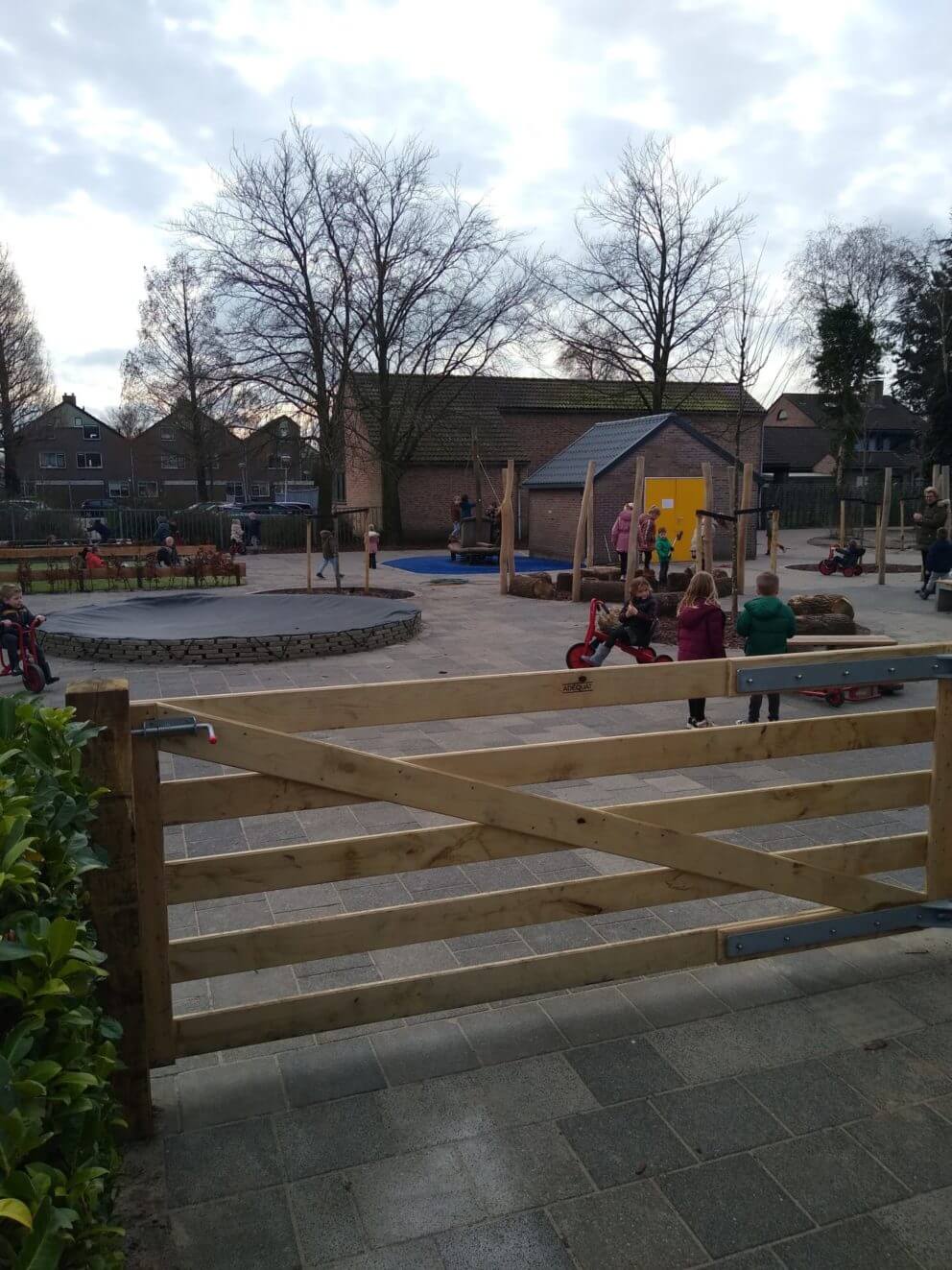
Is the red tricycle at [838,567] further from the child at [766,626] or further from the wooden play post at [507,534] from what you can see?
the child at [766,626]

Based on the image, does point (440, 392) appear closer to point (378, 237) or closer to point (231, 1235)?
point (378, 237)

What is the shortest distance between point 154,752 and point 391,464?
33513mm

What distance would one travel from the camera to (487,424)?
39.3m

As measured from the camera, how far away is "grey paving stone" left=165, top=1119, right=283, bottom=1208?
2764mm

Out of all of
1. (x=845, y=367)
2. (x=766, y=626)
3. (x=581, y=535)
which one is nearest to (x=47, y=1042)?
(x=766, y=626)

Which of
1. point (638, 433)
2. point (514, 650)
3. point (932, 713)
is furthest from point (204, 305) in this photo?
point (932, 713)

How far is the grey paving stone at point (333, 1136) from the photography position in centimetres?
289

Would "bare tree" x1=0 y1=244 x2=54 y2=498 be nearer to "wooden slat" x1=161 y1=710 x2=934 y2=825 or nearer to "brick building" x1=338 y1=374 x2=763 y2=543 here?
"brick building" x1=338 y1=374 x2=763 y2=543

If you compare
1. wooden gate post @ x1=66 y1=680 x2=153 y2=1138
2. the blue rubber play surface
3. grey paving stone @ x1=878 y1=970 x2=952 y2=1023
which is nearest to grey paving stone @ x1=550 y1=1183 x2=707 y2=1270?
wooden gate post @ x1=66 y1=680 x2=153 y2=1138

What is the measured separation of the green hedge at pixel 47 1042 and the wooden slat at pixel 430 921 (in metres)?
0.75

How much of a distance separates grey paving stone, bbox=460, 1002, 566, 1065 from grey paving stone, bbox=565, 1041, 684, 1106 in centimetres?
13

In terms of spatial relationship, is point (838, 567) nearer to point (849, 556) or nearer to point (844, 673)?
point (849, 556)

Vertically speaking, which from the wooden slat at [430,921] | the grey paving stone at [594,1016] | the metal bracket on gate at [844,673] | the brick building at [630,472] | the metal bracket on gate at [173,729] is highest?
the brick building at [630,472]

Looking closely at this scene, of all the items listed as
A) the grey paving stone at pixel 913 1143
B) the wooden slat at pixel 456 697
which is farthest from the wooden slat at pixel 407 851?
the grey paving stone at pixel 913 1143
